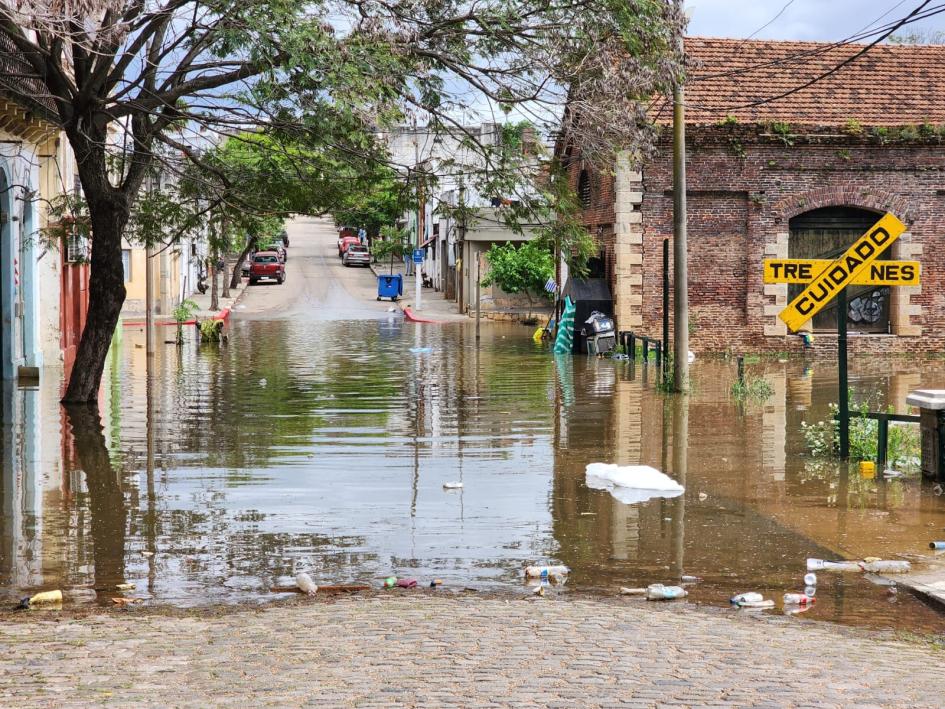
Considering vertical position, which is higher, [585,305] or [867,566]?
[585,305]

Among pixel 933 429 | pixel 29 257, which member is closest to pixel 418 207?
pixel 933 429

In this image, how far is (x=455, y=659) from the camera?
5.80m

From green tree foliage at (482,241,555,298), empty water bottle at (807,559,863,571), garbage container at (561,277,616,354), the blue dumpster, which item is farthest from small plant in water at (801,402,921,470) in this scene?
the blue dumpster

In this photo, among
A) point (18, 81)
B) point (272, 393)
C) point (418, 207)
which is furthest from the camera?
point (272, 393)

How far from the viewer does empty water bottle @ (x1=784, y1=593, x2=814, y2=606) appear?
24.5ft

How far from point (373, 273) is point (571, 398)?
196 ft

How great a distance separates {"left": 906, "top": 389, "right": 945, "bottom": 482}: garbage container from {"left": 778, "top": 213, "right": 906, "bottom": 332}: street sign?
1317 millimetres

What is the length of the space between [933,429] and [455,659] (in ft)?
23.4

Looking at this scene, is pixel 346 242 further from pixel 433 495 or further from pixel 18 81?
pixel 433 495

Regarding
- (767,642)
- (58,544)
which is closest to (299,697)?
(767,642)

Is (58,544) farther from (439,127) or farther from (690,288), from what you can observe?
(690,288)

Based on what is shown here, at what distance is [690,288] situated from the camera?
2780 cm

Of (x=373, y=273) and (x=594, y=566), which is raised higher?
(x=373, y=273)

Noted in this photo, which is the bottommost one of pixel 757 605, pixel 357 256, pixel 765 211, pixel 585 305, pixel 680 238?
pixel 757 605
